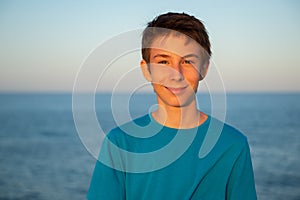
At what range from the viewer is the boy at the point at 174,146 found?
182 cm

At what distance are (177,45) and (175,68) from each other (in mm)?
97

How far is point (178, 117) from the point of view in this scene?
1953 millimetres

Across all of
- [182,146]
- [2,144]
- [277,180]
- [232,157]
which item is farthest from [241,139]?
[2,144]

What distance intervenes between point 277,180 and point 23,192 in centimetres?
740

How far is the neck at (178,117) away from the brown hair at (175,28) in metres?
0.25

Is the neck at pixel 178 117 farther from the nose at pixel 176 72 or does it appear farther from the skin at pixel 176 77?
the nose at pixel 176 72

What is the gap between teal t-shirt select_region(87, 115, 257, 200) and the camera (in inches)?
70.8

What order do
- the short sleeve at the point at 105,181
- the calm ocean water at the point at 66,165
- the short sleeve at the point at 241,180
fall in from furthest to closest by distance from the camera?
the calm ocean water at the point at 66,165 → the short sleeve at the point at 241,180 → the short sleeve at the point at 105,181

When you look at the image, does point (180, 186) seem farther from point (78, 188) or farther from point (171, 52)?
point (78, 188)

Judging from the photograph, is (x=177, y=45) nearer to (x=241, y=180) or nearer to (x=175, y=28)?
(x=175, y=28)

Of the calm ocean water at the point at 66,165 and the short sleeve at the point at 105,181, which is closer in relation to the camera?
the short sleeve at the point at 105,181

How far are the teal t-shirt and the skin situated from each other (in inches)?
1.9

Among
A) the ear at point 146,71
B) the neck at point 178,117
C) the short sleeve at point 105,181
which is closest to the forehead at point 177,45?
the ear at point 146,71

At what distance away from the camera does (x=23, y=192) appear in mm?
11773
